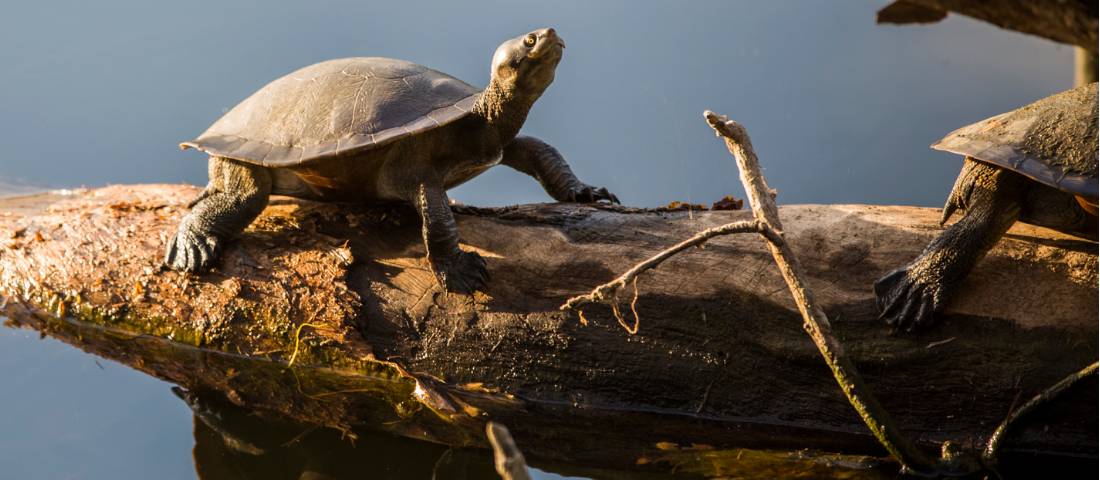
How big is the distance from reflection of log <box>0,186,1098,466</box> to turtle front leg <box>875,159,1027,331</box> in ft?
0.20

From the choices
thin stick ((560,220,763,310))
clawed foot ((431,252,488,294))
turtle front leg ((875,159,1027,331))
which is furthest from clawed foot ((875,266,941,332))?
clawed foot ((431,252,488,294))

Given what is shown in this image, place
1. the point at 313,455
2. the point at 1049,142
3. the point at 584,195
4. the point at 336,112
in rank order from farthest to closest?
1. the point at 584,195
2. the point at 336,112
3. the point at 313,455
4. the point at 1049,142

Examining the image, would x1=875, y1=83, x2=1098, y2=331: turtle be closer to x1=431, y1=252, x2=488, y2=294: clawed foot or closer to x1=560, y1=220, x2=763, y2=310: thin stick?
x1=560, y1=220, x2=763, y2=310: thin stick

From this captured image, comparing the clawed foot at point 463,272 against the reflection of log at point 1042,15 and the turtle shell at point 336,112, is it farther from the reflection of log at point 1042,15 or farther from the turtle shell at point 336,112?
the reflection of log at point 1042,15

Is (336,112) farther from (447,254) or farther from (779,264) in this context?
(779,264)

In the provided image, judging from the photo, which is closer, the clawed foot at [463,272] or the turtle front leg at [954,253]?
the turtle front leg at [954,253]

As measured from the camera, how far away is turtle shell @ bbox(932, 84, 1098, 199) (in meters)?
2.12

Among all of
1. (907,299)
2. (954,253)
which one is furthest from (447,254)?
(954,253)

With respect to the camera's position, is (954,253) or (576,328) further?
(576,328)

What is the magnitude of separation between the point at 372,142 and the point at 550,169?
669 millimetres

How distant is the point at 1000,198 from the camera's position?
2.26 metres

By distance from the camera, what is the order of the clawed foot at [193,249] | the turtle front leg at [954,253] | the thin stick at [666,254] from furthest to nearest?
the clawed foot at [193,249] < the turtle front leg at [954,253] < the thin stick at [666,254]

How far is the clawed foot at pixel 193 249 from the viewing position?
2.64 meters

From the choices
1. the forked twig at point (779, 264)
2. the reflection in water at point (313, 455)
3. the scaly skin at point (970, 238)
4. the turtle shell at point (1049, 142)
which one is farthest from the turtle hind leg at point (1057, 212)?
the reflection in water at point (313, 455)
